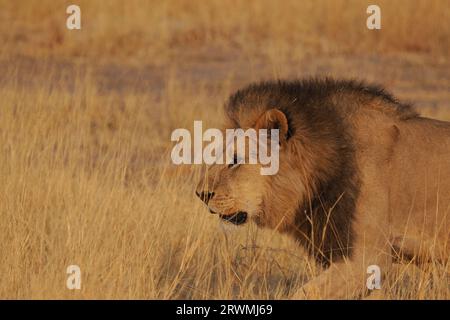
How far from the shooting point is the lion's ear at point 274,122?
588 cm

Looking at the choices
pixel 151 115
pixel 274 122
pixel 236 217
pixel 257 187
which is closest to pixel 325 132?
pixel 274 122

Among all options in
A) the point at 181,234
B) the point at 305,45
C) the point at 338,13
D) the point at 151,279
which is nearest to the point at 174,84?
the point at 305,45

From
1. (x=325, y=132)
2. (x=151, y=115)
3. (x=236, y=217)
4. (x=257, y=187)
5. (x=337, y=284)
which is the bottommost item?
(x=337, y=284)

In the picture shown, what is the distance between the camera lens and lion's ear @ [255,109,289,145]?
5.88 m

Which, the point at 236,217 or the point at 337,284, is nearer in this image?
the point at 337,284

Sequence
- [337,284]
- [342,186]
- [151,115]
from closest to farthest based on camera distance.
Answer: [337,284]
[342,186]
[151,115]

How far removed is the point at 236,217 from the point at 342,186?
1.85ft

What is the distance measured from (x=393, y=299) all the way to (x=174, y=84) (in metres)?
6.80

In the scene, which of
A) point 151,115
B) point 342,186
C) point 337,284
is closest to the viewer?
point 337,284

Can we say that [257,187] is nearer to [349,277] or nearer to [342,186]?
[342,186]

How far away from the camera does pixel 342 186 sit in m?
5.96

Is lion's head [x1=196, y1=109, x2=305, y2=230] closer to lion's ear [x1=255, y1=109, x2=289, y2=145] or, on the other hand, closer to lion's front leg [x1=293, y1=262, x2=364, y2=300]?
lion's ear [x1=255, y1=109, x2=289, y2=145]

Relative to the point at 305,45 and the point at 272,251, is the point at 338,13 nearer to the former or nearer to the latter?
the point at 305,45

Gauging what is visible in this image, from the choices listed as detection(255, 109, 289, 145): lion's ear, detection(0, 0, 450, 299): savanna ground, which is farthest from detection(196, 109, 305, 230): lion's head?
detection(0, 0, 450, 299): savanna ground
